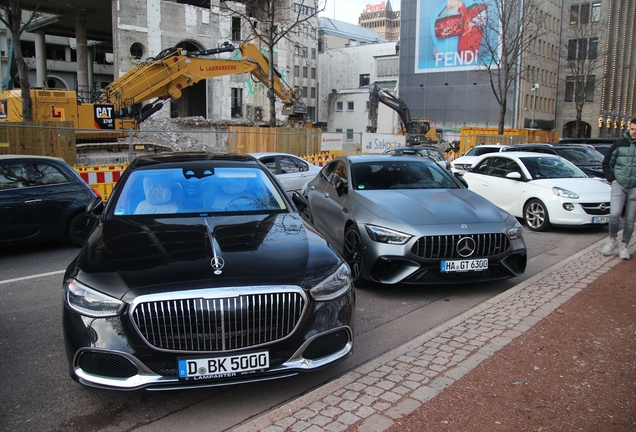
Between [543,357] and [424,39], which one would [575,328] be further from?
[424,39]

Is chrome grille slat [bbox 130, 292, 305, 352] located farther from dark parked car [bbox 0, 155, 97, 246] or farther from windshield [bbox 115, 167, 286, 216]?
dark parked car [bbox 0, 155, 97, 246]

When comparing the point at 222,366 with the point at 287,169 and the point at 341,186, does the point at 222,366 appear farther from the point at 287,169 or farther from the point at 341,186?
the point at 287,169

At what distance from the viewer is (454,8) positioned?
67.4 metres

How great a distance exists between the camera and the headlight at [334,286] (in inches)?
141

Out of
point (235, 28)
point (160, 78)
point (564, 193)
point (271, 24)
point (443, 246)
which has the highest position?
point (235, 28)

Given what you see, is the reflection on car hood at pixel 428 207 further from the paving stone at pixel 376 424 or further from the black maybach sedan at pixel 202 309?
the paving stone at pixel 376 424

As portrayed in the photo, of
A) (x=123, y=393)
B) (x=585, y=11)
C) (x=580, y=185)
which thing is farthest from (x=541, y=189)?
(x=585, y=11)

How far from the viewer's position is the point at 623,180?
7.46 m

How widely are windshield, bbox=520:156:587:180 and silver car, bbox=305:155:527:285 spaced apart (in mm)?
4430

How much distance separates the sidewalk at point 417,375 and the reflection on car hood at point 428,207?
996 mm

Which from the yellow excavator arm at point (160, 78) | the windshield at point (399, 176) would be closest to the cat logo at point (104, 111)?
the yellow excavator arm at point (160, 78)

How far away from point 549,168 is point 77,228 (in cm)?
914

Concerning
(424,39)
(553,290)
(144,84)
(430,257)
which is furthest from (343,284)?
(424,39)

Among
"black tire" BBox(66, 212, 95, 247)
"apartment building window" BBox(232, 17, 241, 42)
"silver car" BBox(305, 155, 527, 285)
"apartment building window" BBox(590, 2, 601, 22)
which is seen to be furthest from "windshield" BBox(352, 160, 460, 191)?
"apartment building window" BBox(590, 2, 601, 22)
